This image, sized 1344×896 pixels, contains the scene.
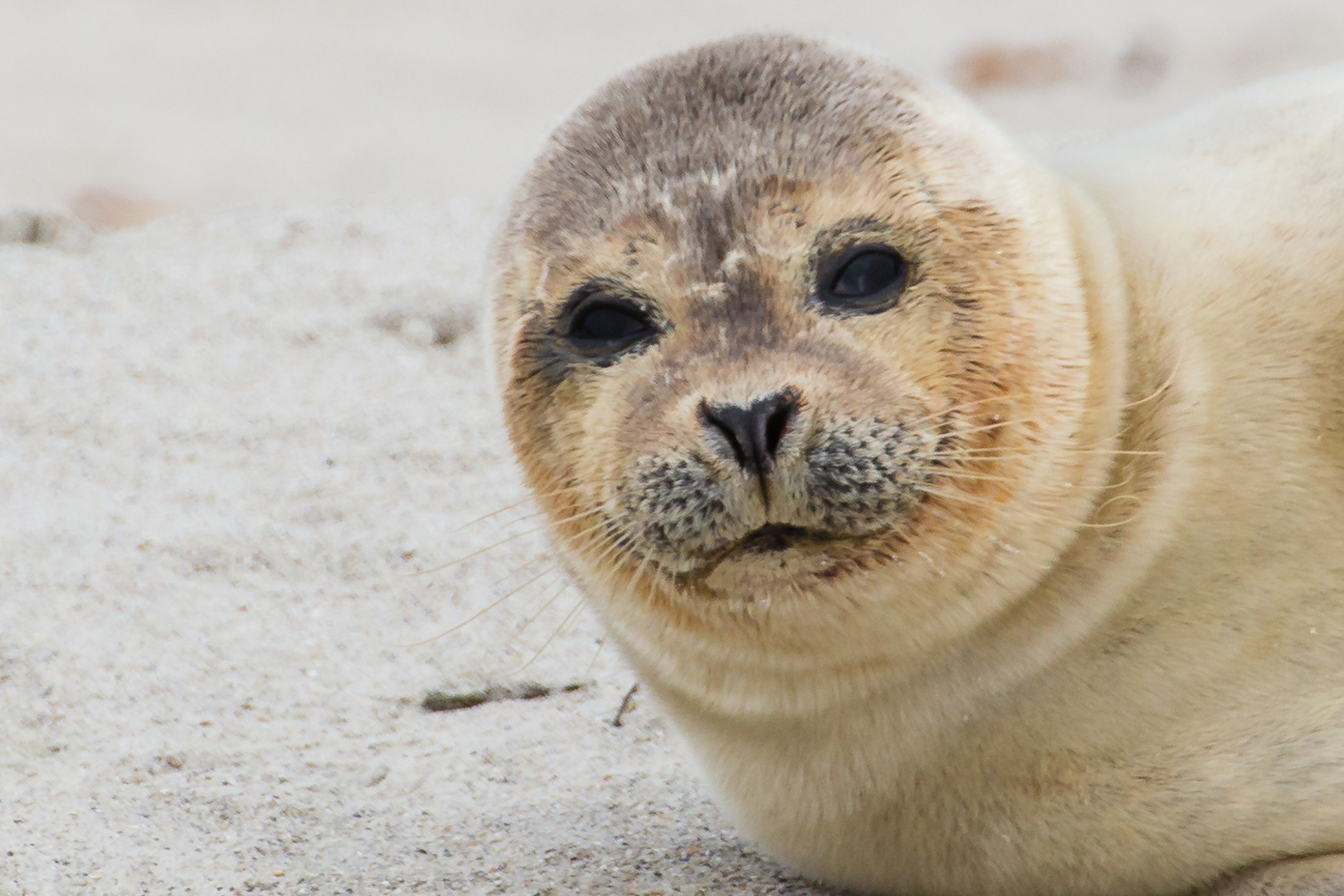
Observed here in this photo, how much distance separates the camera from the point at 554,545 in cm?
266

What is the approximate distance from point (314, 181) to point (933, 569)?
31.5ft

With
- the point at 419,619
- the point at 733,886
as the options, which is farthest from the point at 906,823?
the point at 419,619

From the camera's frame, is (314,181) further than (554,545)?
Yes

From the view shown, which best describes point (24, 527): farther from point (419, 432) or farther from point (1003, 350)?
point (1003, 350)

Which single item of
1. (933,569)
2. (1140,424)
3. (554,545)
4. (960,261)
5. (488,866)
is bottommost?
(488,866)

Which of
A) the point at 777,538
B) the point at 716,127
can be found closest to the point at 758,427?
the point at 777,538

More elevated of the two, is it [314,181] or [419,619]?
[314,181]

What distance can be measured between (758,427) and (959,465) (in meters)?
0.32

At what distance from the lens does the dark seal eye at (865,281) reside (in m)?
2.32

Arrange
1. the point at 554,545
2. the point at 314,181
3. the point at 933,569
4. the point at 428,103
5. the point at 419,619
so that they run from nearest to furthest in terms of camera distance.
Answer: the point at 933,569
the point at 554,545
the point at 419,619
the point at 314,181
the point at 428,103

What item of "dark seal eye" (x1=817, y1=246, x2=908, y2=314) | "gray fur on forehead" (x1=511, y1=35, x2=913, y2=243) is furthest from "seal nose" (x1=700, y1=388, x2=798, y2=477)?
"gray fur on forehead" (x1=511, y1=35, x2=913, y2=243)

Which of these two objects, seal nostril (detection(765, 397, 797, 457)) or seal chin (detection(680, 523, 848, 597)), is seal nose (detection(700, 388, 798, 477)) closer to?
seal nostril (detection(765, 397, 797, 457))

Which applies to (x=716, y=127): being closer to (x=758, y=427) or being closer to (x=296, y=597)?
(x=758, y=427)

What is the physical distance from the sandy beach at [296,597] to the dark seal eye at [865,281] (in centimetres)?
52
